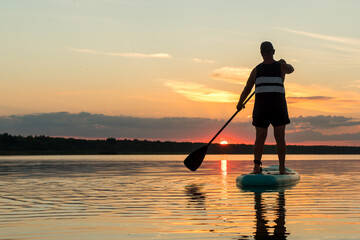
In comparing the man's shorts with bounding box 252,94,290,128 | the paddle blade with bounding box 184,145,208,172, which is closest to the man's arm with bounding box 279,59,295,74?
the man's shorts with bounding box 252,94,290,128

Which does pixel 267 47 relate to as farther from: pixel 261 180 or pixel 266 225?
pixel 266 225

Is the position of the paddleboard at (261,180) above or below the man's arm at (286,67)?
below

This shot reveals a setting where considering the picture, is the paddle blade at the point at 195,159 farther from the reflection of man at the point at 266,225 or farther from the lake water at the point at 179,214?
the reflection of man at the point at 266,225

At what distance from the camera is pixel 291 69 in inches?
487

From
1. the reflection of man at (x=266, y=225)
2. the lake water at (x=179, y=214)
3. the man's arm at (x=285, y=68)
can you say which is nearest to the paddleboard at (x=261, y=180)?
the lake water at (x=179, y=214)

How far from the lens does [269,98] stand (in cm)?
1227

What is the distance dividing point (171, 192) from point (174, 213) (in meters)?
3.15

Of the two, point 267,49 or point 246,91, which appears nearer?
point 267,49

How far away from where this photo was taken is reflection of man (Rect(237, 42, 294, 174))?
12.3 metres

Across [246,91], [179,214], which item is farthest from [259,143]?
[179,214]

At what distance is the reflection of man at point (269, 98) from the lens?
1227cm

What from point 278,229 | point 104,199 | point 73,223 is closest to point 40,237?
point 73,223

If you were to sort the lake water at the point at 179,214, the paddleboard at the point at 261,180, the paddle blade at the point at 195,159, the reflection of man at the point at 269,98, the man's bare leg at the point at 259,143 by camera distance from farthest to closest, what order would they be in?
the paddle blade at the point at 195,159, the man's bare leg at the point at 259,143, the reflection of man at the point at 269,98, the paddleboard at the point at 261,180, the lake water at the point at 179,214

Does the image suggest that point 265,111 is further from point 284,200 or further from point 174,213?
point 174,213
